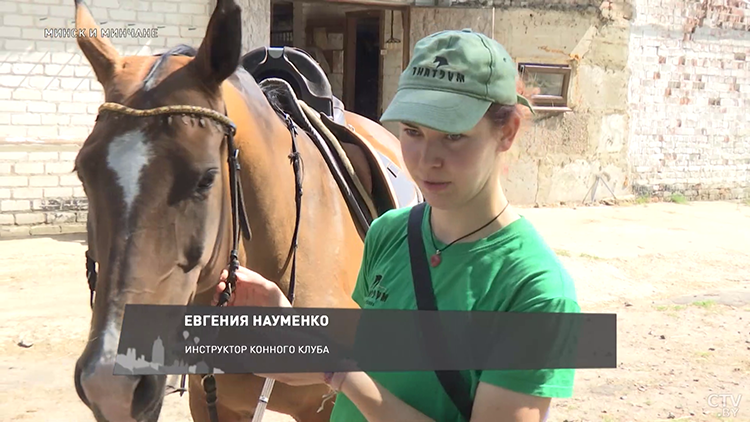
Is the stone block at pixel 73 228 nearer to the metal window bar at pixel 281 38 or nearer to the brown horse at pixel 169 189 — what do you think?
the brown horse at pixel 169 189

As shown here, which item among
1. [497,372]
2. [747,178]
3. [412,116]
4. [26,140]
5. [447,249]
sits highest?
[412,116]

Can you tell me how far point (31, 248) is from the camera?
7277mm

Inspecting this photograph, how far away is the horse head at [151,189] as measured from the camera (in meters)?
1.48

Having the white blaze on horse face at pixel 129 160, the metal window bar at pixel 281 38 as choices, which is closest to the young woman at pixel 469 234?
the white blaze on horse face at pixel 129 160

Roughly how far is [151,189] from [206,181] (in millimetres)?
154

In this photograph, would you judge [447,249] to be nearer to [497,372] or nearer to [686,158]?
[497,372]

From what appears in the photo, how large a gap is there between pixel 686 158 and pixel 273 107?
12.6 m

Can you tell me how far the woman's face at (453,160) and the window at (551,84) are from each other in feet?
33.8

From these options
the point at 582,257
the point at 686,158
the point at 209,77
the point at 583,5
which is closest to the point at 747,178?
the point at 686,158

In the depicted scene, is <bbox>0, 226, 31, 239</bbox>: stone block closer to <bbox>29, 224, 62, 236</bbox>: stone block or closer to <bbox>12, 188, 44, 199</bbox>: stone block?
<bbox>29, 224, 62, 236</bbox>: stone block

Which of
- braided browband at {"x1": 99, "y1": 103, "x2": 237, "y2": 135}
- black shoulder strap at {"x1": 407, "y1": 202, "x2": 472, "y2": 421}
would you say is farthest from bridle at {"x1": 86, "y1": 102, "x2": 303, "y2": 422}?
black shoulder strap at {"x1": 407, "y1": 202, "x2": 472, "y2": 421}

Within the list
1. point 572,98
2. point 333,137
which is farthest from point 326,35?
point 333,137

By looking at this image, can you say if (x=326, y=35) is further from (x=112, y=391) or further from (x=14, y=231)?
(x=112, y=391)

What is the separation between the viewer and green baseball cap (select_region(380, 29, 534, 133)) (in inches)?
A: 48.2
